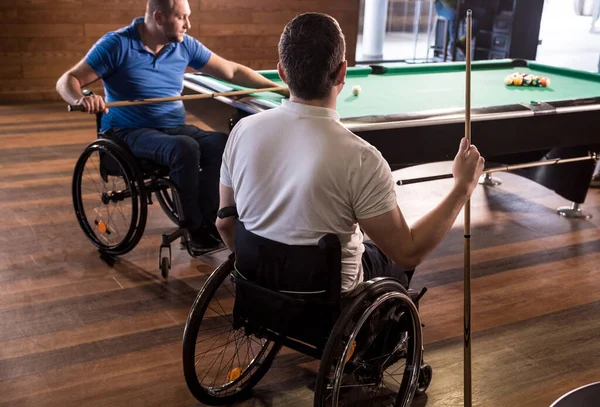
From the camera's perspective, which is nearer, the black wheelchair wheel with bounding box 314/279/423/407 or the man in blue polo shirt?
the black wheelchair wheel with bounding box 314/279/423/407

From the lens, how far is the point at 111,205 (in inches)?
Answer: 152

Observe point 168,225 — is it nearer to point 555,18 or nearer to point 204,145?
point 204,145

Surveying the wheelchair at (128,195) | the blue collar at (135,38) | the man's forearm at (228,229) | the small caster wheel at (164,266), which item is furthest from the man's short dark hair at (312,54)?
the blue collar at (135,38)

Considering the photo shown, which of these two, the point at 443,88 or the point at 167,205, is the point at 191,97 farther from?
the point at 443,88

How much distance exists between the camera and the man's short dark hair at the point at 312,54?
1705 mm

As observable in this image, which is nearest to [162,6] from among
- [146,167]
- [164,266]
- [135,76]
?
[135,76]

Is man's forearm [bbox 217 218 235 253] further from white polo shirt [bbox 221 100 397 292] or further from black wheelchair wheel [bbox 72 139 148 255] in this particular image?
black wheelchair wheel [bbox 72 139 148 255]

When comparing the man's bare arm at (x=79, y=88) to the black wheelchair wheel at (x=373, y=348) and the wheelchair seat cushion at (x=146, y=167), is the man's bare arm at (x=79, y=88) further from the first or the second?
the black wheelchair wheel at (x=373, y=348)

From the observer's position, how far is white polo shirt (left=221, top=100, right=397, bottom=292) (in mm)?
1714

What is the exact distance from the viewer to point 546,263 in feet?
10.8

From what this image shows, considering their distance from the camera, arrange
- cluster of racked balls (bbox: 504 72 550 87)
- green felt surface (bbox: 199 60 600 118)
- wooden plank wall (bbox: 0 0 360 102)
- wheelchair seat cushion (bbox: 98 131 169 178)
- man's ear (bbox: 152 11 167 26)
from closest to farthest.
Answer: wheelchair seat cushion (bbox: 98 131 169 178)
man's ear (bbox: 152 11 167 26)
green felt surface (bbox: 199 60 600 118)
cluster of racked balls (bbox: 504 72 550 87)
wooden plank wall (bbox: 0 0 360 102)

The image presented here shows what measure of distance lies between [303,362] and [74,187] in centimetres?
143

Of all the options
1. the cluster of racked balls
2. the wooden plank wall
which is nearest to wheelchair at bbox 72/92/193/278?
the cluster of racked balls

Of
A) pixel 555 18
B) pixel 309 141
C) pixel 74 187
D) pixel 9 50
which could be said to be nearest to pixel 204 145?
pixel 74 187
